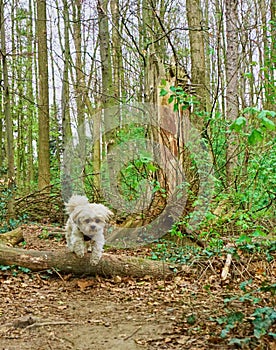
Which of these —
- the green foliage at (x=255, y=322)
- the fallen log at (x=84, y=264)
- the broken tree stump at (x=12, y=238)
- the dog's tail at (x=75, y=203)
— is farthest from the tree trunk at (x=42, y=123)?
the green foliage at (x=255, y=322)

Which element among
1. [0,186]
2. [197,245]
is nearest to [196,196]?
[197,245]

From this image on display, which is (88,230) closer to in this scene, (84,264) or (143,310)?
(84,264)

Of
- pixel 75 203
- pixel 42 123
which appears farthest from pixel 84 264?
pixel 42 123

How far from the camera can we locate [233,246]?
216 inches

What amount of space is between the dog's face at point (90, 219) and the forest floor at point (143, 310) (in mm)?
654

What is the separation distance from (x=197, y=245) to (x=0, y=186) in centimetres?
629

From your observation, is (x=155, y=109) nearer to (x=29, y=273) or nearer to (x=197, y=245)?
(x=197, y=245)

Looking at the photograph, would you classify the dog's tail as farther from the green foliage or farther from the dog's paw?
the green foliage

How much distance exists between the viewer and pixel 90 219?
5324mm

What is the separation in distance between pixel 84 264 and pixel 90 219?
2.05 ft

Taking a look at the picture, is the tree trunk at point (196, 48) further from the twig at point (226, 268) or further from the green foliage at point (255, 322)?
the green foliage at point (255, 322)

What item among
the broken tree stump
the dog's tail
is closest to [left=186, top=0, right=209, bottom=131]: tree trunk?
the dog's tail

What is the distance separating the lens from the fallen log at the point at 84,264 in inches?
210

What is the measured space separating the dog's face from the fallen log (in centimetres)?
38
